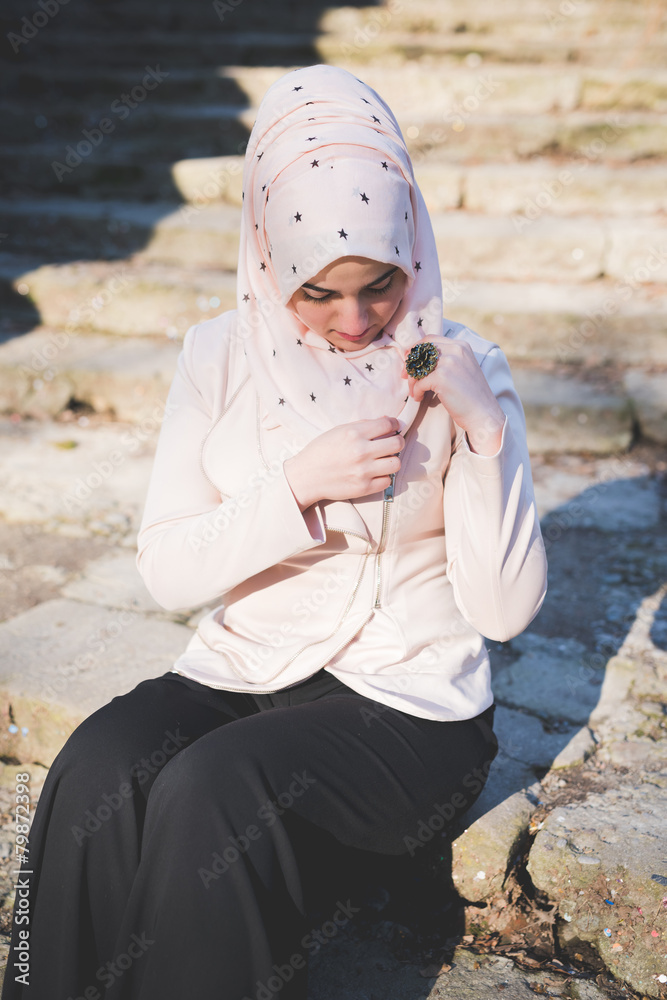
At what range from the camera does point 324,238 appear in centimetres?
150

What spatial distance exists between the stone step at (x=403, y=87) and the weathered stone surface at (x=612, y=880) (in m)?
5.61

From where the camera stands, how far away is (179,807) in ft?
4.47

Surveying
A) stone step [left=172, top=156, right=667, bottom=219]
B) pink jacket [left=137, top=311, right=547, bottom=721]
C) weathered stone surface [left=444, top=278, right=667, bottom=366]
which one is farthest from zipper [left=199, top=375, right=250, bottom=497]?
stone step [left=172, top=156, right=667, bottom=219]

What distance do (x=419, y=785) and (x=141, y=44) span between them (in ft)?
25.8

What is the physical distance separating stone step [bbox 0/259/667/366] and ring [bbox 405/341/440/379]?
309cm

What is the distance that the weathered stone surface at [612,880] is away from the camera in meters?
1.67

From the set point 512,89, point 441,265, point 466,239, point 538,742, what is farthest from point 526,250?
point 538,742

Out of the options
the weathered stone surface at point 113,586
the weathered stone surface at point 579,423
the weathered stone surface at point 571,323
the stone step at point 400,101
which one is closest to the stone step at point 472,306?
the weathered stone surface at point 571,323

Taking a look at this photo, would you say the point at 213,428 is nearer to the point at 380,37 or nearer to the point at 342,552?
the point at 342,552

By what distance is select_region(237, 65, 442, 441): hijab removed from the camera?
1.52 m

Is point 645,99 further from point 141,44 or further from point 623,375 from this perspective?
point 141,44

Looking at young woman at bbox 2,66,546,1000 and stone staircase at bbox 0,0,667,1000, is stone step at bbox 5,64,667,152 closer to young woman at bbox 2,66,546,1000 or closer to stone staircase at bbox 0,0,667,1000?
stone staircase at bbox 0,0,667,1000

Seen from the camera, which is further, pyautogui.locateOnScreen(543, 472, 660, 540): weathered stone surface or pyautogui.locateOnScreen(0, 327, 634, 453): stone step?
pyautogui.locateOnScreen(0, 327, 634, 453): stone step

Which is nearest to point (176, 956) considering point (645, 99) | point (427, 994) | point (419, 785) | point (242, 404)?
point (419, 785)
